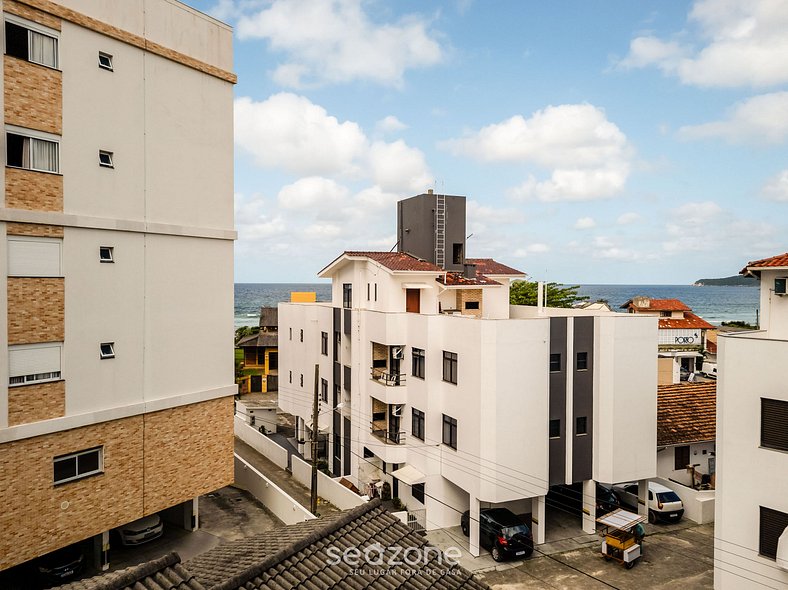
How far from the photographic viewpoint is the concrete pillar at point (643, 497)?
77.8 feet

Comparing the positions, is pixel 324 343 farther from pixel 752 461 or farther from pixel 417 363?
pixel 752 461

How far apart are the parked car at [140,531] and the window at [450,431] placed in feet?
37.8

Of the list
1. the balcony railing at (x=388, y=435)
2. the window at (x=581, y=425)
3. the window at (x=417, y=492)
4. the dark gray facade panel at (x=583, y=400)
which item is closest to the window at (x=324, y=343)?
the balcony railing at (x=388, y=435)

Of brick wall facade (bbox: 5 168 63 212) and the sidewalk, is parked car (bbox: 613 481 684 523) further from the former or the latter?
brick wall facade (bbox: 5 168 63 212)

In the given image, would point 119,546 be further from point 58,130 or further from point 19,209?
point 58,130

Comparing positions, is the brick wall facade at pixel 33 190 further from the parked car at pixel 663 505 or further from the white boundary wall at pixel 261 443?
the parked car at pixel 663 505

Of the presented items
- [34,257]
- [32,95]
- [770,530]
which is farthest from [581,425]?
[32,95]

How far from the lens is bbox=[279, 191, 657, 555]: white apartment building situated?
21.0m

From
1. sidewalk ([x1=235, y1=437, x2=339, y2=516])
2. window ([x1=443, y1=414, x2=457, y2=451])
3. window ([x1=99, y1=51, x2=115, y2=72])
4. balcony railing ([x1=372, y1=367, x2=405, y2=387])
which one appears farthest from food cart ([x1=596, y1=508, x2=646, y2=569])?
window ([x1=99, y1=51, x2=115, y2=72])

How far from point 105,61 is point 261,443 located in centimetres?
2497

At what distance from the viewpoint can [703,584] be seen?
18438 millimetres

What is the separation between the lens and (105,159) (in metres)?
15.9

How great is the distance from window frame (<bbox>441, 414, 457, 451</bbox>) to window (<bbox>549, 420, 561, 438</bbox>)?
3908 millimetres

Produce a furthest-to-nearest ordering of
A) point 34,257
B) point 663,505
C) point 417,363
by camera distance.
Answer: point 417,363, point 663,505, point 34,257
